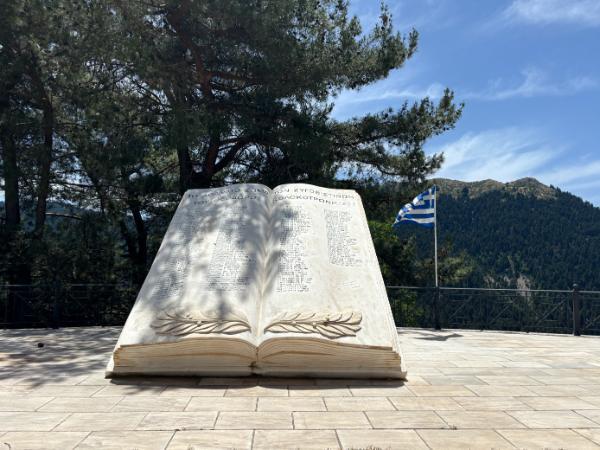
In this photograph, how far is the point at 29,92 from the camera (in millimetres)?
13969

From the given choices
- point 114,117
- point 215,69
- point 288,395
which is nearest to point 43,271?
point 114,117

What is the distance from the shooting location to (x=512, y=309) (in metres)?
11.5

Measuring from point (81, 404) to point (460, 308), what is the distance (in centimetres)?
918

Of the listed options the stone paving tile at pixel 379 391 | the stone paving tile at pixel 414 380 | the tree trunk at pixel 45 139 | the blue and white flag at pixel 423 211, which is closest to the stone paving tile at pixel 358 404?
the stone paving tile at pixel 379 391

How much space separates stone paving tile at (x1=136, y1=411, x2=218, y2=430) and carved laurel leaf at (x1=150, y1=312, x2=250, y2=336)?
1.05m

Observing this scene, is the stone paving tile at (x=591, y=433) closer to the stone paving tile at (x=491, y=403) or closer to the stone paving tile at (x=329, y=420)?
the stone paving tile at (x=491, y=403)

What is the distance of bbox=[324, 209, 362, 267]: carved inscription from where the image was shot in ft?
20.1

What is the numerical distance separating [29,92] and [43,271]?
193 inches

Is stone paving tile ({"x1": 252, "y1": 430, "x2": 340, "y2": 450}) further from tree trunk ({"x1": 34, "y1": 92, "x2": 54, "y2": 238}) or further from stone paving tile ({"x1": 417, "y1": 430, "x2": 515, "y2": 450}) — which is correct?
tree trunk ({"x1": 34, "y1": 92, "x2": 54, "y2": 238})

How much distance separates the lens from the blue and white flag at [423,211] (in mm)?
12164

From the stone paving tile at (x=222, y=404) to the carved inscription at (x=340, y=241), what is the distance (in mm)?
2096

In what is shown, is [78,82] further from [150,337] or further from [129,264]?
[150,337]

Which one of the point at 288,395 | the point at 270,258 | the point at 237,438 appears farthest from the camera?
the point at 270,258

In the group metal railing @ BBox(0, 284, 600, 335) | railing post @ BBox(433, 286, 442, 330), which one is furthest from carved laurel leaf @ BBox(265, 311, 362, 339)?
railing post @ BBox(433, 286, 442, 330)
